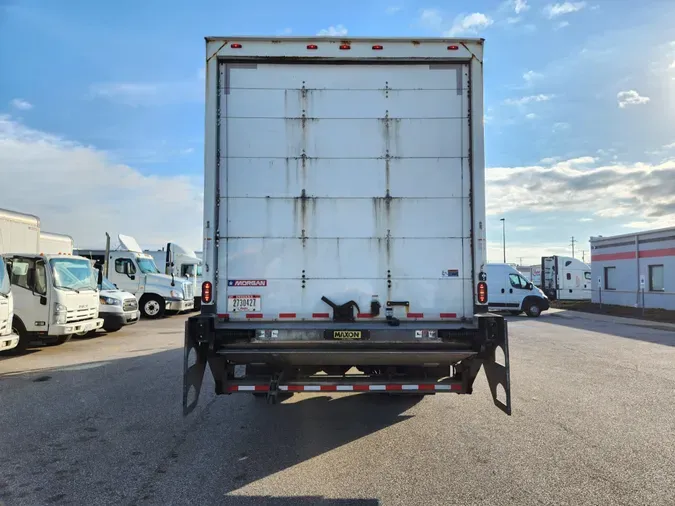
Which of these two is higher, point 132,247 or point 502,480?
point 132,247

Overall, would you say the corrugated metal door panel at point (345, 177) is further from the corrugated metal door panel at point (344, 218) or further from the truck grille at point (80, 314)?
the truck grille at point (80, 314)

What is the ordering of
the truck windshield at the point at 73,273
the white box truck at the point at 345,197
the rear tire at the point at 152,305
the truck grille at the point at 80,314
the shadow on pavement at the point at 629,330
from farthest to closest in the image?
1. the rear tire at the point at 152,305
2. the shadow on pavement at the point at 629,330
3. the truck windshield at the point at 73,273
4. the truck grille at the point at 80,314
5. the white box truck at the point at 345,197

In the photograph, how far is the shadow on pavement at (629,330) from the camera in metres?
14.6

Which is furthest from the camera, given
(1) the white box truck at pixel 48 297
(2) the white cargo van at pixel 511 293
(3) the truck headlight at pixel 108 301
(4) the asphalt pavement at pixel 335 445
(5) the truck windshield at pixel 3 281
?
(2) the white cargo van at pixel 511 293

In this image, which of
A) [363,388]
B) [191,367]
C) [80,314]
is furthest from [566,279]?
[191,367]

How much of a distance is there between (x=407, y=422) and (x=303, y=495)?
7.53ft

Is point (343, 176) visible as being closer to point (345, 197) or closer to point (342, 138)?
point (345, 197)

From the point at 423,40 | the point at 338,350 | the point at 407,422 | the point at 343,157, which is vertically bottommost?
the point at 407,422

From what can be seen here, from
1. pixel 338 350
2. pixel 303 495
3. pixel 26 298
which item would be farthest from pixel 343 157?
pixel 26 298

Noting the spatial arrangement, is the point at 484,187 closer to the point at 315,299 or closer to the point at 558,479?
the point at 315,299

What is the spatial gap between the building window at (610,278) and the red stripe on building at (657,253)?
287 cm

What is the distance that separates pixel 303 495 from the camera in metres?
3.88

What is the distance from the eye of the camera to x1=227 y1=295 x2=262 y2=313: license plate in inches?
197

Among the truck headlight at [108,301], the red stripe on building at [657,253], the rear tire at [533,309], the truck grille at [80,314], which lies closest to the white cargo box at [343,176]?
the truck grille at [80,314]
